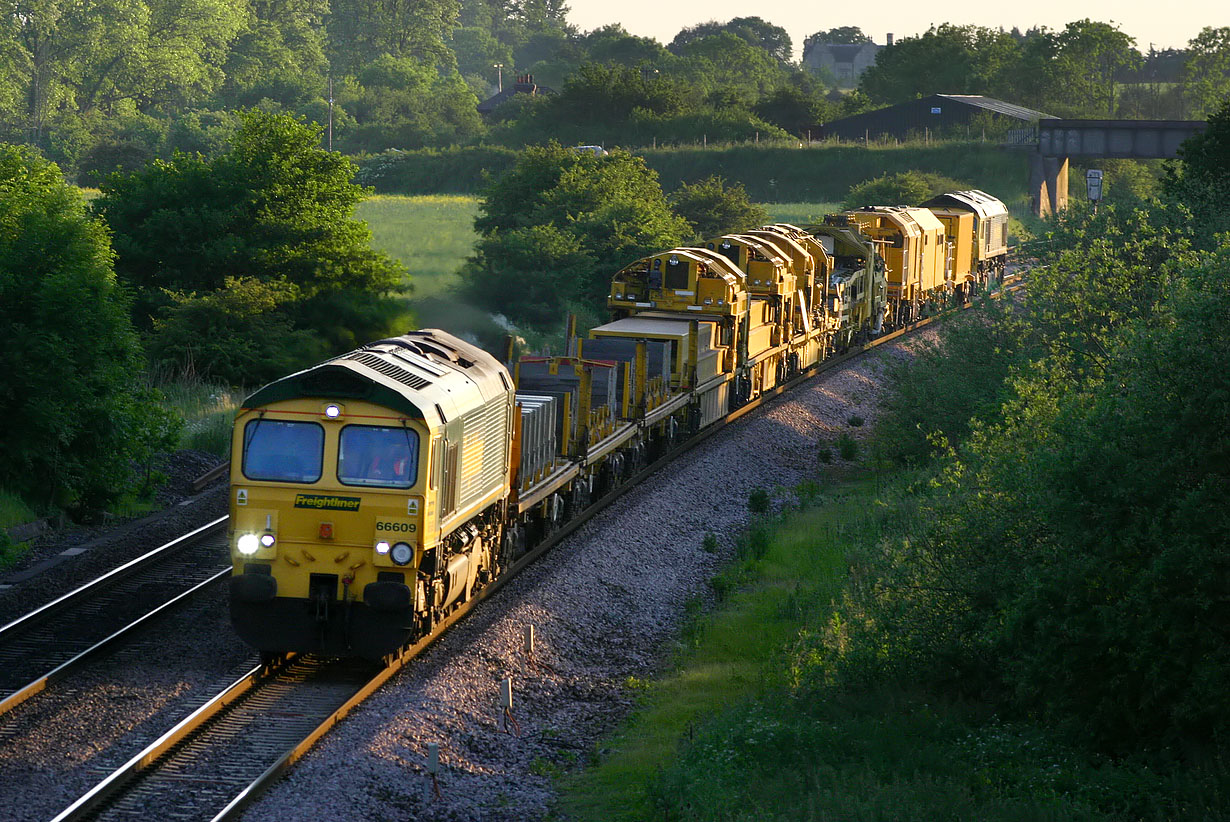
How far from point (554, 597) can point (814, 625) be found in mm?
3443

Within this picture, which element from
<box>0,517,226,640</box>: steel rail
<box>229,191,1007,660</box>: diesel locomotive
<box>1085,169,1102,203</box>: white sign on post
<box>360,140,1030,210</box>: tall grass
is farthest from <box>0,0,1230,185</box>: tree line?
<box>0,517,226,640</box>: steel rail

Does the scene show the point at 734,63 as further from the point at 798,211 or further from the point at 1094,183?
the point at 1094,183

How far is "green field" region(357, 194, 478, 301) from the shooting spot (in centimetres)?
5000

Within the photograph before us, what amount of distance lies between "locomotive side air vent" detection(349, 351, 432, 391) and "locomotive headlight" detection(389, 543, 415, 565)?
5.82ft

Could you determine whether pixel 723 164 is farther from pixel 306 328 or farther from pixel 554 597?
pixel 554 597

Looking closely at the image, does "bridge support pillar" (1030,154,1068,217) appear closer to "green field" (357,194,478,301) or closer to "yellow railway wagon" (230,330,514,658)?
"green field" (357,194,478,301)

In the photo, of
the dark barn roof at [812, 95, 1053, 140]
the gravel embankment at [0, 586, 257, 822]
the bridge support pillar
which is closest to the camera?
the gravel embankment at [0, 586, 257, 822]

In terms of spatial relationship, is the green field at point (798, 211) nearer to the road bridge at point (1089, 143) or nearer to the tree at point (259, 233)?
the road bridge at point (1089, 143)

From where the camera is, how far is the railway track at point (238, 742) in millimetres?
11852

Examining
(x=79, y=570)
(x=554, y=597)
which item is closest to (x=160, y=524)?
(x=79, y=570)

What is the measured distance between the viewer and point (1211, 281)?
1315 centimetres

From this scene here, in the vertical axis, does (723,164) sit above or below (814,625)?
above

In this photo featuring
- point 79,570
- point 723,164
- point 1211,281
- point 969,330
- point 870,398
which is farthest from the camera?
point 723,164

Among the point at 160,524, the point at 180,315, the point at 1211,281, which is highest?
the point at 1211,281
